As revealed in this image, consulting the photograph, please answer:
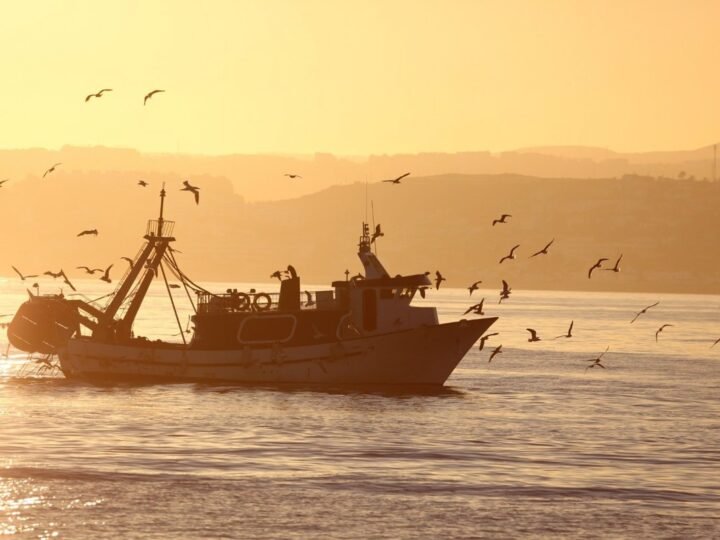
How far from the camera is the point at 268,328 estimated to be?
68812 millimetres

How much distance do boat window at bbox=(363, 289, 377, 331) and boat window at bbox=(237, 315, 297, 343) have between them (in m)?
3.80

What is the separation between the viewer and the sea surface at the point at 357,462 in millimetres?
33469

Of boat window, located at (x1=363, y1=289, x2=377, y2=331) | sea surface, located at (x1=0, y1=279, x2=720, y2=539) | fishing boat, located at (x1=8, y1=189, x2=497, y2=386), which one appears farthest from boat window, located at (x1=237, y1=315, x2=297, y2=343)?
boat window, located at (x1=363, y1=289, x2=377, y2=331)

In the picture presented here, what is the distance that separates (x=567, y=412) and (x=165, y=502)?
107 ft

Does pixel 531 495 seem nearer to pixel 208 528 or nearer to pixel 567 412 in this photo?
pixel 208 528

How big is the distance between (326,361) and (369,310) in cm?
355

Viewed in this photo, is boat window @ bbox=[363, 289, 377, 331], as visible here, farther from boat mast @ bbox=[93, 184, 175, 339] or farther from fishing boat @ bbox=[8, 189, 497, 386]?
boat mast @ bbox=[93, 184, 175, 339]

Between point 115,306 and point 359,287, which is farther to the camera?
point 115,306

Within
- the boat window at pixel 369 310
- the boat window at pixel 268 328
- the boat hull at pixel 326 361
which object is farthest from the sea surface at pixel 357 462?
the boat window at pixel 369 310

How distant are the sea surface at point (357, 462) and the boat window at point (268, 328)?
9.25 ft

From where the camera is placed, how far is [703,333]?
575 feet

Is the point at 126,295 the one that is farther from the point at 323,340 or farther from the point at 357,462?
the point at 357,462

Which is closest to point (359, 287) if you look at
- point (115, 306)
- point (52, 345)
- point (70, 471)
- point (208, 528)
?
point (115, 306)

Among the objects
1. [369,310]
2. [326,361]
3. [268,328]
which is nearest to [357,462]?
[326,361]
